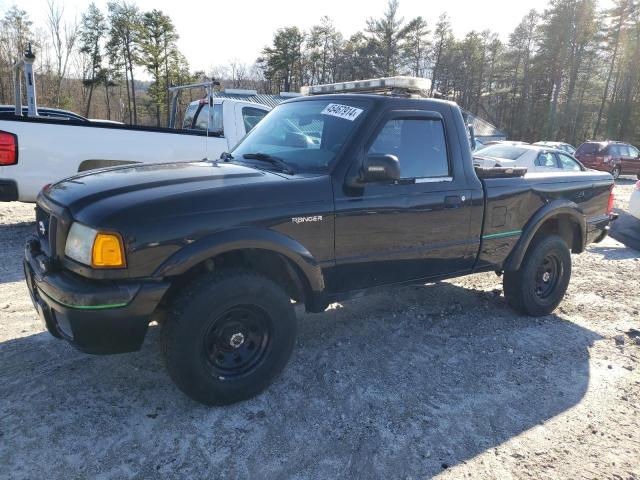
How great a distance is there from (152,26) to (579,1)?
37.8 metres

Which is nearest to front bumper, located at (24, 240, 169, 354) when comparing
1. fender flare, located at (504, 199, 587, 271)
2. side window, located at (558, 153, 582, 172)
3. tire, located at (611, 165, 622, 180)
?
fender flare, located at (504, 199, 587, 271)

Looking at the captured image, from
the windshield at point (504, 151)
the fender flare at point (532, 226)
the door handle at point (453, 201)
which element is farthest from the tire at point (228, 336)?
the windshield at point (504, 151)

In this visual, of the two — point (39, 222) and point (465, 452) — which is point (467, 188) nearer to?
point (465, 452)

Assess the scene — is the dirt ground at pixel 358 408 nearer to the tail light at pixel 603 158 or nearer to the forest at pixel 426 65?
the tail light at pixel 603 158

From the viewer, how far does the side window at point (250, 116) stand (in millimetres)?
8094

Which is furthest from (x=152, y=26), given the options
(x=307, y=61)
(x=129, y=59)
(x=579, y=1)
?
(x=579, y=1)

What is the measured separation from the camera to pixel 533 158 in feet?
36.8

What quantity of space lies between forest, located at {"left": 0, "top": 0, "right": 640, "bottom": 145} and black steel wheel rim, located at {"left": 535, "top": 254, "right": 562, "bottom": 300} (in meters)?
36.9

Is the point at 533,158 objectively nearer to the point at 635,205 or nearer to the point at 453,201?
the point at 635,205

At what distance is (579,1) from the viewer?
4056 cm

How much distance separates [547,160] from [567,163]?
0.84 meters

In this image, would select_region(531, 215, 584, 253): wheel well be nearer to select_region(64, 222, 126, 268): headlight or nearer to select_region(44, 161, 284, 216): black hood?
select_region(44, 161, 284, 216): black hood

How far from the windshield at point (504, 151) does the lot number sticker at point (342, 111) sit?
9057 millimetres

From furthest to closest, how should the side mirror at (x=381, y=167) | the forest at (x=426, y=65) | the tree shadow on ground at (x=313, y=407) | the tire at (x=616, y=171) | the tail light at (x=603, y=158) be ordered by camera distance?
the forest at (x=426, y=65)
the tire at (x=616, y=171)
the tail light at (x=603, y=158)
the side mirror at (x=381, y=167)
the tree shadow on ground at (x=313, y=407)
